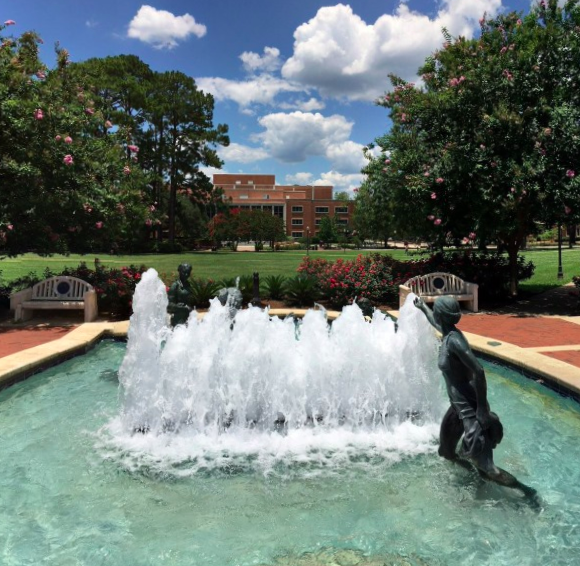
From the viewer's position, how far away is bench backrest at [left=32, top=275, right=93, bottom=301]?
11.2 m

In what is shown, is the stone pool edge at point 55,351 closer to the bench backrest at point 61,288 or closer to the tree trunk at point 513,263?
the bench backrest at point 61,288

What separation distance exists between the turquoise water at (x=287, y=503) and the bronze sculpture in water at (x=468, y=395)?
36 cm

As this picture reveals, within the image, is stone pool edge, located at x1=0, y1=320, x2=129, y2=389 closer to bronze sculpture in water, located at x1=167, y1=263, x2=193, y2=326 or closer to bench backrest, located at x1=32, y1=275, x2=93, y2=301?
bench backrest, located at x1=32, y1=275, x2=93, y2=301

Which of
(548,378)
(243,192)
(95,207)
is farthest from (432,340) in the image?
(243,192)

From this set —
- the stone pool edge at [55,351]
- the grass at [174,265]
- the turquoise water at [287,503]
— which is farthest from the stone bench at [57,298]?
the turquoise water at [287,503]

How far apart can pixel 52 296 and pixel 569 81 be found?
14138 mm

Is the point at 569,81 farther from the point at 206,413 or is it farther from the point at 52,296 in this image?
the point at 52,296

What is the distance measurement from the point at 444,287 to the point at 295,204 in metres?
102

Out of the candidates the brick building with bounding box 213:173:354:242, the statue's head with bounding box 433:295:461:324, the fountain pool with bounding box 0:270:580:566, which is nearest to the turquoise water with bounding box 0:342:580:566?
the fountain pool with bounding box 0:270:580:566

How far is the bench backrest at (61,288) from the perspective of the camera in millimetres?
11201

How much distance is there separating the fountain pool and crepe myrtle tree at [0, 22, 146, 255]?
6.15 m

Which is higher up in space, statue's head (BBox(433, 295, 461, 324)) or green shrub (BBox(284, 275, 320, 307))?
statue's head (BBox(433, 295, 461, 324))

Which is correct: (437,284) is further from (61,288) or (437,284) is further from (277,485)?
(61,288)

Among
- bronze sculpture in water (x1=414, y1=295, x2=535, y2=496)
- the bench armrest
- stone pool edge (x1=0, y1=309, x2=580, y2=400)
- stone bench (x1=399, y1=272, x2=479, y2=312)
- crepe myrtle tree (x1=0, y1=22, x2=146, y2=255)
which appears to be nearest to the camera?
bronze sculpture in water (x1=414, y1=295, x2=535, y2=496)
